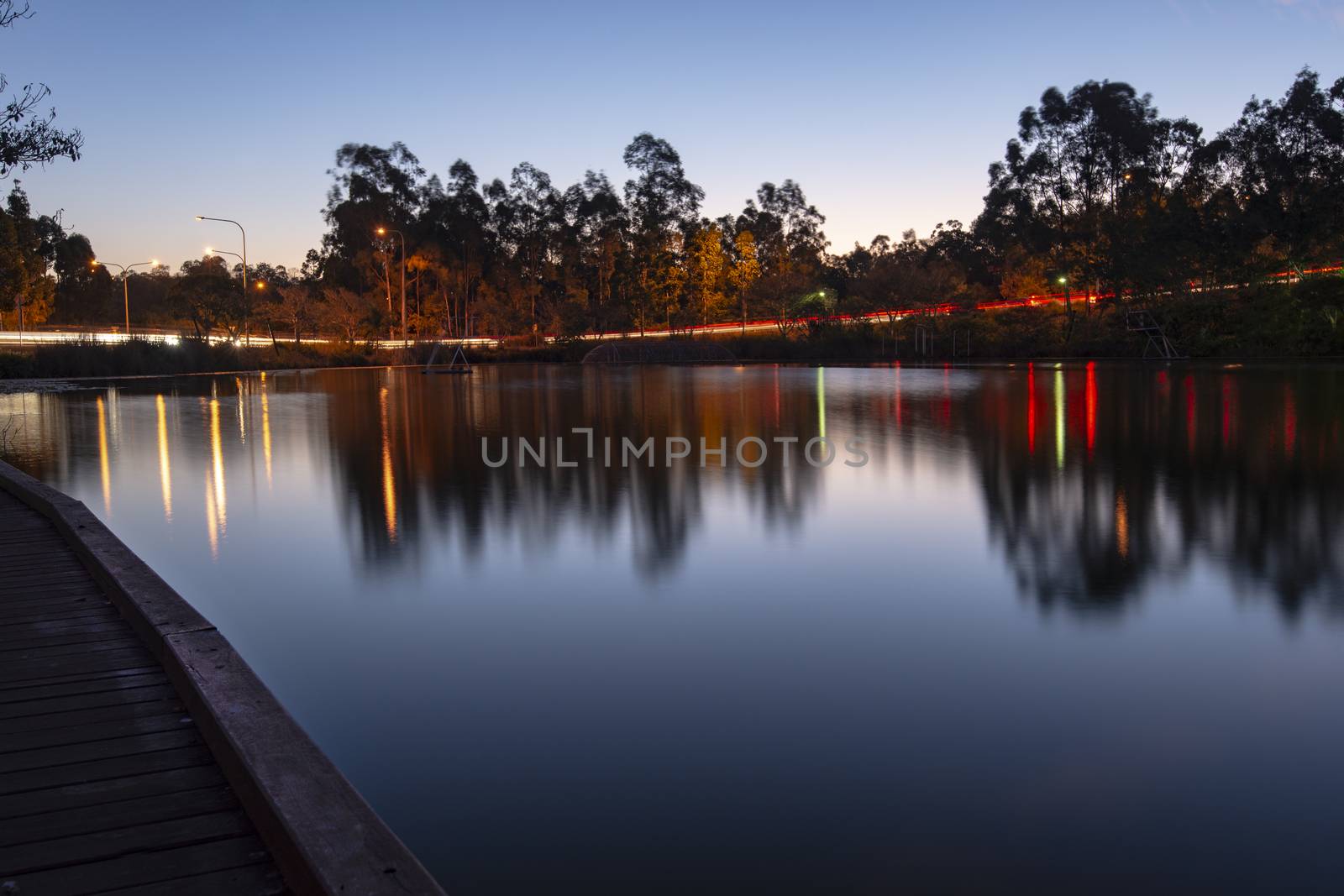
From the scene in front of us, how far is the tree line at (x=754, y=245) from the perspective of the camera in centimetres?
4853

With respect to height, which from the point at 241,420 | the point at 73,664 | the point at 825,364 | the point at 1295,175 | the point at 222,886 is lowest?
the point at 222,886

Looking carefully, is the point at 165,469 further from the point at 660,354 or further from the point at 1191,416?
the point at 660,354

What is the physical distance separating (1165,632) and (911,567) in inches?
76.8

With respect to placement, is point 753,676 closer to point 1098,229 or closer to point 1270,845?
point 1270,845

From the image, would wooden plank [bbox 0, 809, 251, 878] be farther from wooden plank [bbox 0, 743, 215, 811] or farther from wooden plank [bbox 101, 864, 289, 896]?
wooden plank [bbox 0, 743, 215, 811]

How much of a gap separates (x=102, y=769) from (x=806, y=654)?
3.20 meters

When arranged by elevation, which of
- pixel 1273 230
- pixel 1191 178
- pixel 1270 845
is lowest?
pixel 1270 845

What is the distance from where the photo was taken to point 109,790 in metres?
3.09

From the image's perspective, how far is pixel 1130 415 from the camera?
725 inches

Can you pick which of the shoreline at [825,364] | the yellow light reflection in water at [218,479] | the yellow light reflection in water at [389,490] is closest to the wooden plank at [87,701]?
the yellow light reflection in water at [389,490]

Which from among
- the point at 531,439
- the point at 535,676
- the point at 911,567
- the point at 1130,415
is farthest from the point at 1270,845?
the point at 1130,415

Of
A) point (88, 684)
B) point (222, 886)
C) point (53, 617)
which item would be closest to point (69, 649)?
point (88, 684)

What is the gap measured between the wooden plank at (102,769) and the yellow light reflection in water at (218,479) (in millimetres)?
5771

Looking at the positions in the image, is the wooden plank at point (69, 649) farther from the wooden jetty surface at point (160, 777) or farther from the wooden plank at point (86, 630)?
the wooden plank at point (86, 630)
